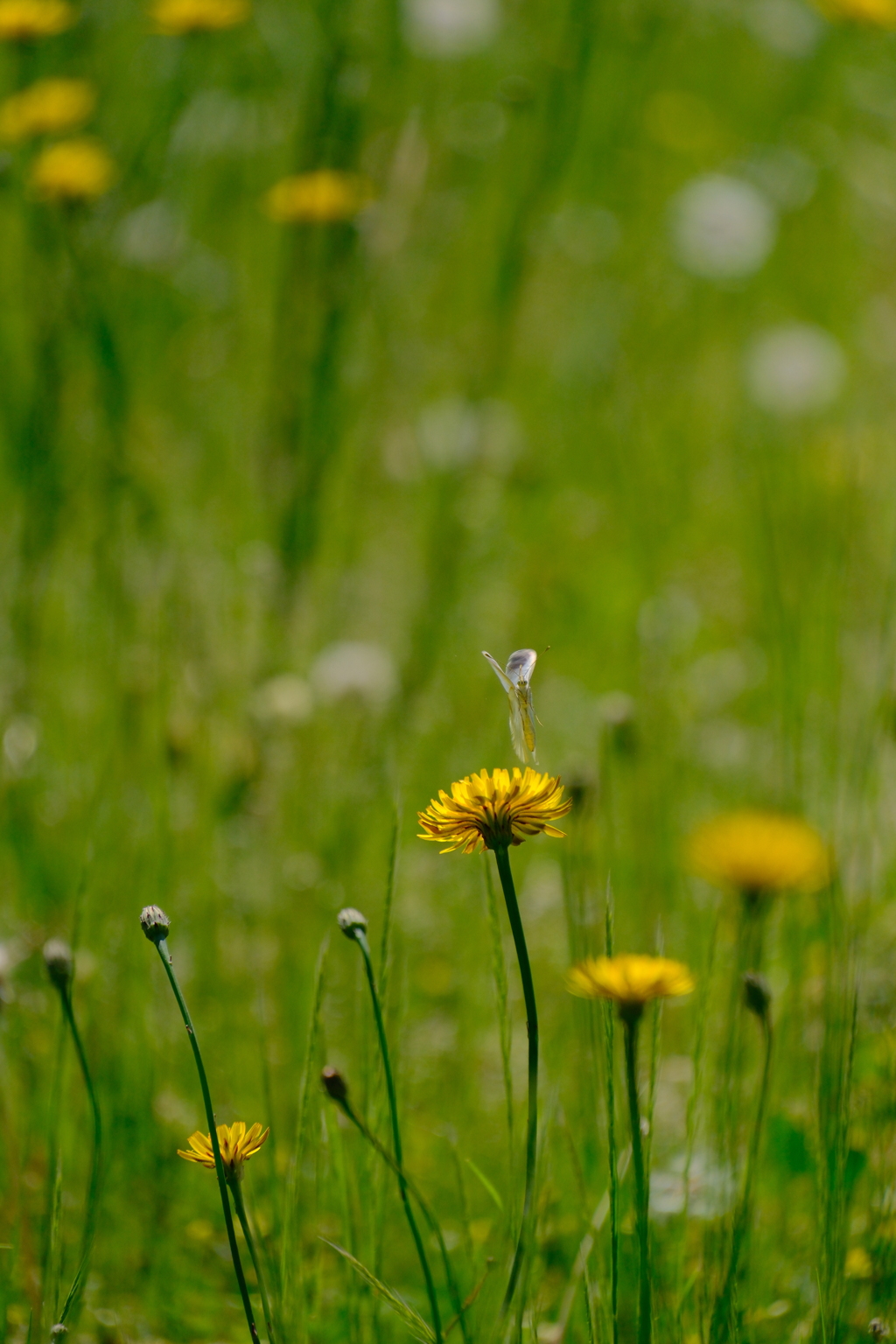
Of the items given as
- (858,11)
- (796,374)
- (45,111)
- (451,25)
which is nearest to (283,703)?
(45,111)

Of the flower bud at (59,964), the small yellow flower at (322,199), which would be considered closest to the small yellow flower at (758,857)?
the flower bud at (59,964)

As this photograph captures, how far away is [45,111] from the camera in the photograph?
1.58 meters

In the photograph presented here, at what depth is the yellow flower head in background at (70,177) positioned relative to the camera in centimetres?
143

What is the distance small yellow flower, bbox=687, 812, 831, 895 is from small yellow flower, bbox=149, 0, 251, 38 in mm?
1323

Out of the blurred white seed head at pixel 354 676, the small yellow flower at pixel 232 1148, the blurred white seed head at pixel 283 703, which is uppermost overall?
the blurred white seed head at pixel 354 676

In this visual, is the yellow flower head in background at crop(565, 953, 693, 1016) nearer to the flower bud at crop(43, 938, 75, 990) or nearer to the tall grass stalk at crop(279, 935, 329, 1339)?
the tall grass stalk at crop(279, 935, 329, 1339)

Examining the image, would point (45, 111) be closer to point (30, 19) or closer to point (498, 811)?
point (30, 19)

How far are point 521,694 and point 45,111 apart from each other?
54.1 inches

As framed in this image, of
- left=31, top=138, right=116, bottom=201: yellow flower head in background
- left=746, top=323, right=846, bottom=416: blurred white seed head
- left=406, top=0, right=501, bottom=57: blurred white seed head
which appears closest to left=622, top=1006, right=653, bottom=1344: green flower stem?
left=31, top=138, right=116, bottom=201: yellow flower head in background

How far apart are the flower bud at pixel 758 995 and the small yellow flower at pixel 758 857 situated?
0.37 ft

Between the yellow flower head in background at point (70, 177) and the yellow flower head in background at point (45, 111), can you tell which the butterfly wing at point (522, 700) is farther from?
the yellow flower head in background at point (45, 111)

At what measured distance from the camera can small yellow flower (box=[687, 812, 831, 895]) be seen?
769 millimetres

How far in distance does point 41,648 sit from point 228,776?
1.16ft

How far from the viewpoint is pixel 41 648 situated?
150cm
